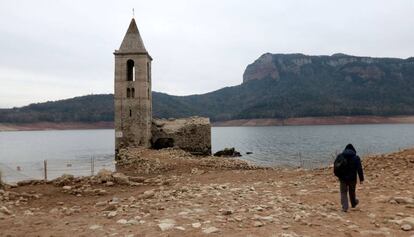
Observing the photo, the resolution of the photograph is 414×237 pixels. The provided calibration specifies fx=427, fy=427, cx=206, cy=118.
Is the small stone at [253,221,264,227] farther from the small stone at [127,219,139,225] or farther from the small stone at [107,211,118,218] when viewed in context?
the small stone at [107,211,118,218]

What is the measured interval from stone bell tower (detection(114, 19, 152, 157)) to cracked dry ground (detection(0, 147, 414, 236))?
816 inches

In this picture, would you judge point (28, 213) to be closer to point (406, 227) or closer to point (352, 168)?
point (352, 168)

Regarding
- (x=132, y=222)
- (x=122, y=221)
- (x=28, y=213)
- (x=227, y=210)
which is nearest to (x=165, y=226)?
(x=132, y=222)

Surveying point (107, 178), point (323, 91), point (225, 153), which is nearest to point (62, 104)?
point (323, 91)

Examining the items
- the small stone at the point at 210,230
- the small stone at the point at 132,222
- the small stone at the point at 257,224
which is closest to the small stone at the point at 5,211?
the small stone at the point at 132,222

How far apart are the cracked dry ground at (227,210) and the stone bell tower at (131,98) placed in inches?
816

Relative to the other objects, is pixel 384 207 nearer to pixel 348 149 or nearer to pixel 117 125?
pixel 348 149

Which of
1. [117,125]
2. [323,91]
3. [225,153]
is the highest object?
[323,91]

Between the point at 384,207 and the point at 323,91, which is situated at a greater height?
the point at 323,91

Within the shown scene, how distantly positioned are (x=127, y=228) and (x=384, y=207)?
597 cm

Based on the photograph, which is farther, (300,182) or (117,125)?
(117,125)

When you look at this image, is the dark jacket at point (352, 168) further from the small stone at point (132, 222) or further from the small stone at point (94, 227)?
the small stone at point (94, 227)

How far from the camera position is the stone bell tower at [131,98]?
1442 inches

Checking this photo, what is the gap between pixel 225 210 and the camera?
9.60 metres
